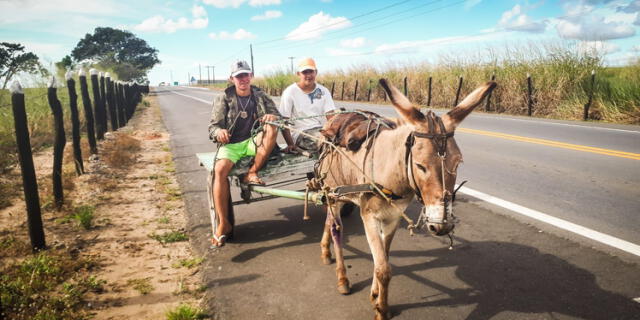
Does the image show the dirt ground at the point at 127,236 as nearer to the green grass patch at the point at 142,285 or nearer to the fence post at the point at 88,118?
the green grass patch at the point at 142,285

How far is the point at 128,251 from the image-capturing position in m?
4.37

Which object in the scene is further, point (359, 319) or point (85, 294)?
point (85, 294)

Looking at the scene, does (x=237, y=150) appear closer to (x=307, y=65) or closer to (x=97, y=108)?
(x=307, y=65)

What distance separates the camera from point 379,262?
115 inches

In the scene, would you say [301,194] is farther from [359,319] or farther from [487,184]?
[487,184]

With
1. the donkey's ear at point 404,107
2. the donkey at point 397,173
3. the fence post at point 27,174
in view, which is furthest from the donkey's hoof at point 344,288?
the fence post at point 27,174

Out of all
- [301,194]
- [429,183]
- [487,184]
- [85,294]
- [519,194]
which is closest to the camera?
[429,183]

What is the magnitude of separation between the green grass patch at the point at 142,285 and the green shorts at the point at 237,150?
1482mm

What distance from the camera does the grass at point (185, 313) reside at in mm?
2992

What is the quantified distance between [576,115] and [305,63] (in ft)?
Result: 44.0

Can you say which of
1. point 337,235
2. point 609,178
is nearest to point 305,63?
point 337,235

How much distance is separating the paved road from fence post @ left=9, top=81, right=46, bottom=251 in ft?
5.37

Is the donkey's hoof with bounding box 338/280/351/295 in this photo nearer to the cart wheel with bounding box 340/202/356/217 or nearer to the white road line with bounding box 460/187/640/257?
the cart wheel with bounding box 340/202/356/217

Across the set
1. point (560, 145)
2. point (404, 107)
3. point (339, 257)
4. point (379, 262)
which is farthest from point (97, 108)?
point (560, 145)
